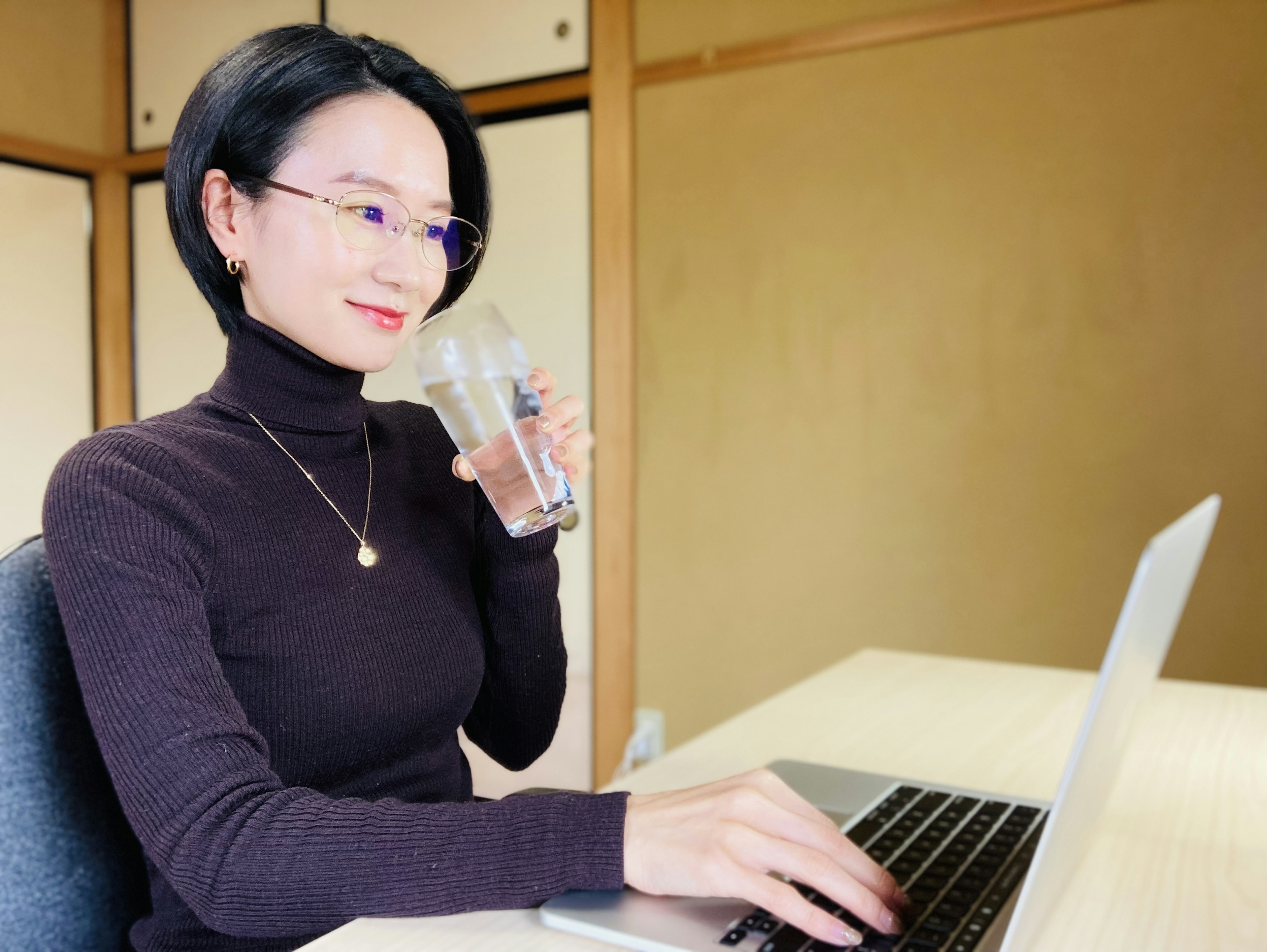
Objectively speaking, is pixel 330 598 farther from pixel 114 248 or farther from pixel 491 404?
pixel 114 248

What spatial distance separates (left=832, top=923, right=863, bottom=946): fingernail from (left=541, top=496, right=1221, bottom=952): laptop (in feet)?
0.03

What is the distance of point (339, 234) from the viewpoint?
0.85 metres

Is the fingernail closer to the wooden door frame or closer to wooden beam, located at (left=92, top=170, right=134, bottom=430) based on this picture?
the wooden door frame

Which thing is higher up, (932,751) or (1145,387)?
(1145,387)

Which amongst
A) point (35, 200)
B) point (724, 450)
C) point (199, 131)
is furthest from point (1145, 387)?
point (35, 200)

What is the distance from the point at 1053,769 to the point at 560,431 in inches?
22.9

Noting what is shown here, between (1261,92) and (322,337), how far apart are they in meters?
1.81

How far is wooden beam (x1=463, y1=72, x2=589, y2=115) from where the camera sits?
2.56 meters

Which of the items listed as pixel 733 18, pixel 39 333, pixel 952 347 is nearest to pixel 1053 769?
pixel 952 347

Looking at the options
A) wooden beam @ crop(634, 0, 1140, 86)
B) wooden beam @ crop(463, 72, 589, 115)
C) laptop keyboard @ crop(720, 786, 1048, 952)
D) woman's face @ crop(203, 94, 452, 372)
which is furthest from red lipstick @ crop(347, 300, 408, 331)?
wooden beam @ crop(463, 72, 589, 115)

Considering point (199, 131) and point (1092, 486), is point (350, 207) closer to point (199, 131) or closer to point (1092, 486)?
point (199, 131)

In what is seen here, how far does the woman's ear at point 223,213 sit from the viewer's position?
2.87ft

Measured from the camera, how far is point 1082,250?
81.3 inches

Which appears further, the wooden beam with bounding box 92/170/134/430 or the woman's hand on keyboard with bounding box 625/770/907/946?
the wooden beam with bounding box 92/170/134/430
